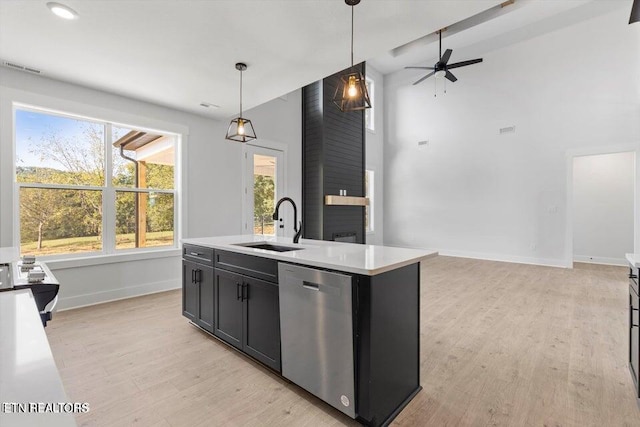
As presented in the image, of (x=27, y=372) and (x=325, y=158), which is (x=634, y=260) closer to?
(x=27, y=372)

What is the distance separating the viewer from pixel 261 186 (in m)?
5.64

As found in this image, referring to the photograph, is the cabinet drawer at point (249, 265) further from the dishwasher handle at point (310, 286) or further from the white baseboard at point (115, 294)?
the white baseboard at point (115, 294)

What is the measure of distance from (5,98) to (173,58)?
1869mm

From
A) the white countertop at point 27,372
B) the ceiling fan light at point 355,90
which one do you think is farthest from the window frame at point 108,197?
the white countertop at point 27,372

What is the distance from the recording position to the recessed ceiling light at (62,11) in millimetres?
2207

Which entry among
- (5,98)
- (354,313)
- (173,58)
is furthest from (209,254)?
(5,98)

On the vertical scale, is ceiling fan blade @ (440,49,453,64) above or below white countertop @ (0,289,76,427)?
above

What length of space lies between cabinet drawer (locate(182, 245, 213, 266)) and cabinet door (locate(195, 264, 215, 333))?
0.20ft

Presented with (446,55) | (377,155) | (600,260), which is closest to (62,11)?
(446,55)

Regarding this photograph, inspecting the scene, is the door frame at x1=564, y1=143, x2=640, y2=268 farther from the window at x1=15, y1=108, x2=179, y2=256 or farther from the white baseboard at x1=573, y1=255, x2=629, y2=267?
the window at x1=15, y1=108, x2=179, y2=256

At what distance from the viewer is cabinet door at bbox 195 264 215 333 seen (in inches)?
108

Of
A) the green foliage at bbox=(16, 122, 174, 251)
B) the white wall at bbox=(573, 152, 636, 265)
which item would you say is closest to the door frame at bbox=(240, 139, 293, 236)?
the green foliage at bbox=(16, 122, 174, 251)

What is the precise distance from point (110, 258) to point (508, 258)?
737 centimetres

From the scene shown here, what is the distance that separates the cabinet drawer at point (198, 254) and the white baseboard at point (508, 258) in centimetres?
638
